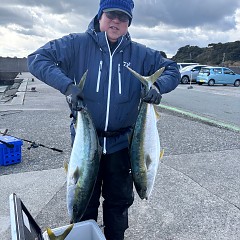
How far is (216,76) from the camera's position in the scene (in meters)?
26.8

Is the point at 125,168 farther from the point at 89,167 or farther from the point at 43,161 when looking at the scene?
the point at 43,161

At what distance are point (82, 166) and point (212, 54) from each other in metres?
71.0

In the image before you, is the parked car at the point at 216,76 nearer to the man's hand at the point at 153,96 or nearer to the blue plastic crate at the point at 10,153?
the blue plastic crate at the point at 10,153

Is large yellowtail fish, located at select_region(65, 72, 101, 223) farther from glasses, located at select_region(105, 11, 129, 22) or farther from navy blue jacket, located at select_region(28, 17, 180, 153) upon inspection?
glasses, located at select_region(105, 11, 129, 22)

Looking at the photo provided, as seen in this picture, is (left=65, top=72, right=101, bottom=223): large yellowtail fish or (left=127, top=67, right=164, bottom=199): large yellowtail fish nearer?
(left=65, top=72, right=101, bottom=223): large yellowtail fish

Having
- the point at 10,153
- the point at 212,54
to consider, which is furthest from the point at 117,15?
the point at 212,54

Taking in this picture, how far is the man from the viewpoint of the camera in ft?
8.30

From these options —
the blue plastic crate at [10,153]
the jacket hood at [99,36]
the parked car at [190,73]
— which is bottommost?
the blue plastic crate at [10,153]

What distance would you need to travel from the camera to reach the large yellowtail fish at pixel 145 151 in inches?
100

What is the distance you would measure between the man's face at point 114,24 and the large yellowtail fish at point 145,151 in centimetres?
49

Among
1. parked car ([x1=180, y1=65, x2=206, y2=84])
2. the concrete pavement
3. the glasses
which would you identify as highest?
the glasses

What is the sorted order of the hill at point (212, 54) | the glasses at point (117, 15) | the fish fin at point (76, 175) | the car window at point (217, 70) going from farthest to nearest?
the hill at point (212, 54) < the car window at point (217, 70) < the glasses at point (117, 15) < the fish fin at point (76, 175)

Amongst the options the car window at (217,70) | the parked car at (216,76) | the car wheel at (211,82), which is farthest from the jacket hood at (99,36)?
the car window at (217,70)

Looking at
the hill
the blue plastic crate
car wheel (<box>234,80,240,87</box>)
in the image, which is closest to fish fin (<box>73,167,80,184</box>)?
the blue plastic crate
